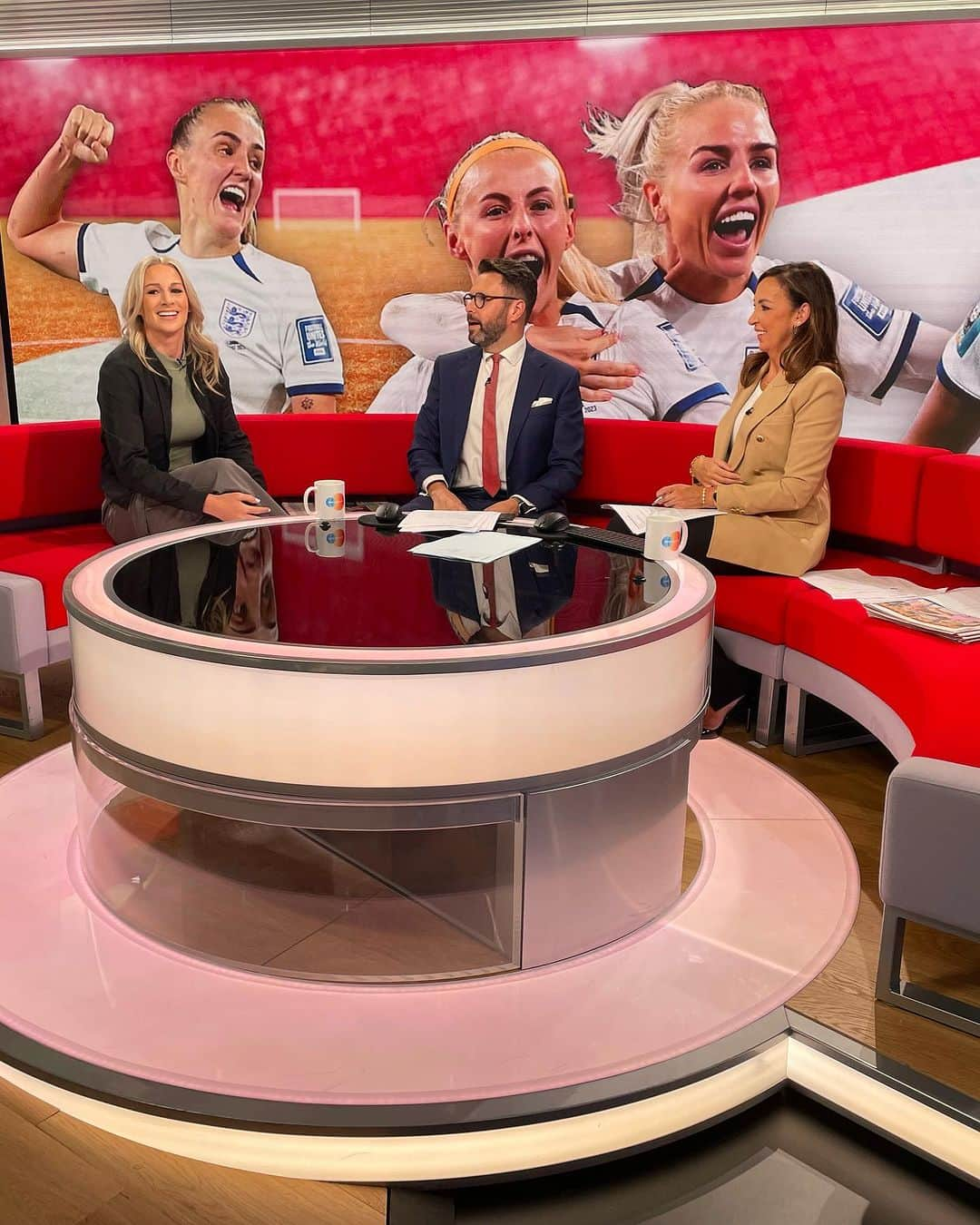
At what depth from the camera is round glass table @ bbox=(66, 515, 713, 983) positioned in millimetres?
2031

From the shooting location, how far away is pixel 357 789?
80.1 inches

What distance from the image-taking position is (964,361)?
212 inches

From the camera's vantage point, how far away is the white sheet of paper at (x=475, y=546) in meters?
2.87

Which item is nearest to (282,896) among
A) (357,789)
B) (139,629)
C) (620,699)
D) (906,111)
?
(357,789)

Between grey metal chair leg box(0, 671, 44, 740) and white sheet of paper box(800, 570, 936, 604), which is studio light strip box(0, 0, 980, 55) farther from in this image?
grey metal chair leg box(0, 671, 44, 740)

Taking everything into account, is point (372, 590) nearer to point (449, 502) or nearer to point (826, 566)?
point (449, 502)

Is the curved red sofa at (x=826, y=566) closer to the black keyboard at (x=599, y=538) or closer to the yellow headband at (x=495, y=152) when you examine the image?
the black keyboard at (x=599, y=538)

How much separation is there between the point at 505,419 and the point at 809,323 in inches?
49.0

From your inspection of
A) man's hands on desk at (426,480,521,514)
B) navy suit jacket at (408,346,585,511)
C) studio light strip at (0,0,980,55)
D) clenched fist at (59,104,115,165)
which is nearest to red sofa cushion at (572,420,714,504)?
navy suit jacket at (408,346,585,511)

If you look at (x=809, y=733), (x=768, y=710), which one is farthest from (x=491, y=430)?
(x=809, y=733)

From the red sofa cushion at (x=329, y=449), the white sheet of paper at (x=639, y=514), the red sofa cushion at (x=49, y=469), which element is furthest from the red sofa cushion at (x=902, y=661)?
the red sofa cushion at (x=49, y=469)

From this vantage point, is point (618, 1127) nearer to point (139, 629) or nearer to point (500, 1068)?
point (500, 1068)

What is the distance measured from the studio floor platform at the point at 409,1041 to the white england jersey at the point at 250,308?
4.48m

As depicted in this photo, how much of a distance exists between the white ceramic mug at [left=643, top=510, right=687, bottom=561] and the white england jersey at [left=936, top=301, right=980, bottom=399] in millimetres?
3301
